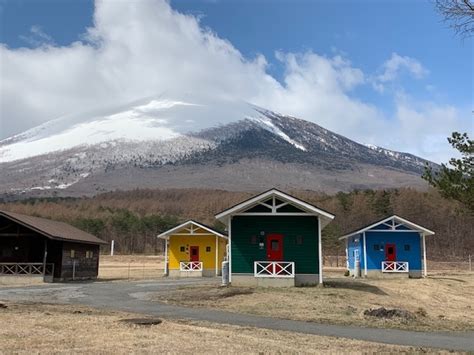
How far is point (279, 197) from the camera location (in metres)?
24.9

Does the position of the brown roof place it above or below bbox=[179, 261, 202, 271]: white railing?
above

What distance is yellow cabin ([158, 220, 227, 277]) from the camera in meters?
39.8

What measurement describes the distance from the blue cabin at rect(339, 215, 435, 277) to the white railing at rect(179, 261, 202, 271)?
11.5m

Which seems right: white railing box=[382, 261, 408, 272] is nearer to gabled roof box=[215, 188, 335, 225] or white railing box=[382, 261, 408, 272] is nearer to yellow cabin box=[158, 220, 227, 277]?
yellow cabin box=[158, 220, 227, 277]

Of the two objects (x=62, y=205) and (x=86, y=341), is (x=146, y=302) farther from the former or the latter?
(x=62, y=205)

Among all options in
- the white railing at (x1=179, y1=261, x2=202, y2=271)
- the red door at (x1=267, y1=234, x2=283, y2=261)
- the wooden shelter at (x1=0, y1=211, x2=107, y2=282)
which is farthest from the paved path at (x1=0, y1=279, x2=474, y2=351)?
the white railing at (x1=179, y1=261, x2=202, y2=271)

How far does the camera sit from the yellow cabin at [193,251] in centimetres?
3984

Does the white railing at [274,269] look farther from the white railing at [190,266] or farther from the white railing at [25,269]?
the white railing at [190,266]

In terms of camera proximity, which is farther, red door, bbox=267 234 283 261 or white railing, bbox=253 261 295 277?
red door, bbox=267 234 283 261

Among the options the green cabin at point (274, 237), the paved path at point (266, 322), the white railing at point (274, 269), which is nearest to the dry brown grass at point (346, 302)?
the paved path at point (266, 322)

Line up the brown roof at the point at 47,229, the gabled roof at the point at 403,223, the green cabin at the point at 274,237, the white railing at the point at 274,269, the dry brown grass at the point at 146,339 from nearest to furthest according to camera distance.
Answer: the dry brown grass at the point at 146,339 → the white railing at the point at 274,269 → the green cabin at the point at 274,237 → the brown roof at the point at 47,229 → the gabled roof at the point at 403,223

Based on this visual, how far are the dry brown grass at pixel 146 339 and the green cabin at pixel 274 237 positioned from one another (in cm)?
1079

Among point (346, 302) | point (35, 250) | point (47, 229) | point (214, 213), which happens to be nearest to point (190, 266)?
point (35, 250)

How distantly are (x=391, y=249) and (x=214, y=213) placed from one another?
8530 cm
